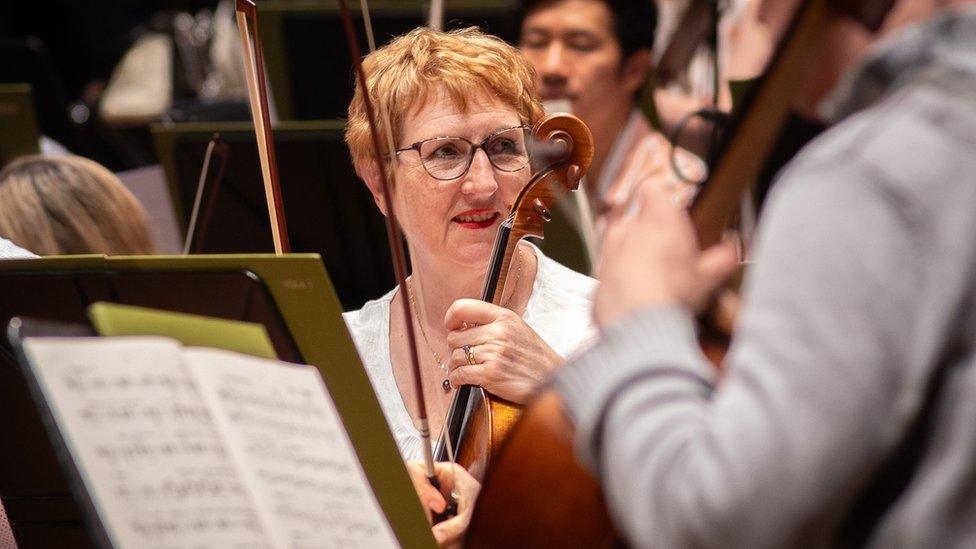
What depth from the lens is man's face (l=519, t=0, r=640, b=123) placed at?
3.54 metres

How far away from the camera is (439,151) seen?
2.02 meters

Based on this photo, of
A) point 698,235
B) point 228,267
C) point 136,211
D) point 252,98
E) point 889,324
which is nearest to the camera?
point 889,324

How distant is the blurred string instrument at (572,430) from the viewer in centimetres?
99

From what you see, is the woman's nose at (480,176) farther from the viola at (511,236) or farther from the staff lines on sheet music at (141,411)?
the staff lines on sheet music at (141,411)

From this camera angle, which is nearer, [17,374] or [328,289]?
[328,289]

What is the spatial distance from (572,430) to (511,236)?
2.63 ft

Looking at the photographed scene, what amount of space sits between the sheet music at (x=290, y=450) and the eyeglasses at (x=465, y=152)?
0.83 m

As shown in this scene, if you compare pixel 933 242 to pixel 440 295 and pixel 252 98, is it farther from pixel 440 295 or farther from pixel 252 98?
pixel 440 295

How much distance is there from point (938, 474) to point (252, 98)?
1.15 metres

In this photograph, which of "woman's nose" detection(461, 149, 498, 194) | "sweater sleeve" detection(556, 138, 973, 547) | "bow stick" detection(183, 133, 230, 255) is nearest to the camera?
"sweater sleeve" detection(556, 138, 973, 547)

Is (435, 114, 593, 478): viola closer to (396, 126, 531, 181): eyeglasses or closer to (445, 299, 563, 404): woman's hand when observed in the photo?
(445, 299, 563, 404): woman's hand

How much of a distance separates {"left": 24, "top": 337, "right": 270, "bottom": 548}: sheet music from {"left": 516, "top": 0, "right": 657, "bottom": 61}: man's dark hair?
2584 mm

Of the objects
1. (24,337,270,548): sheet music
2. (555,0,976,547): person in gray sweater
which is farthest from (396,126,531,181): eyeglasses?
(555,0,976,547): person in gray sweater

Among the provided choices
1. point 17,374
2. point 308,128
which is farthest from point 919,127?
point 308,128
